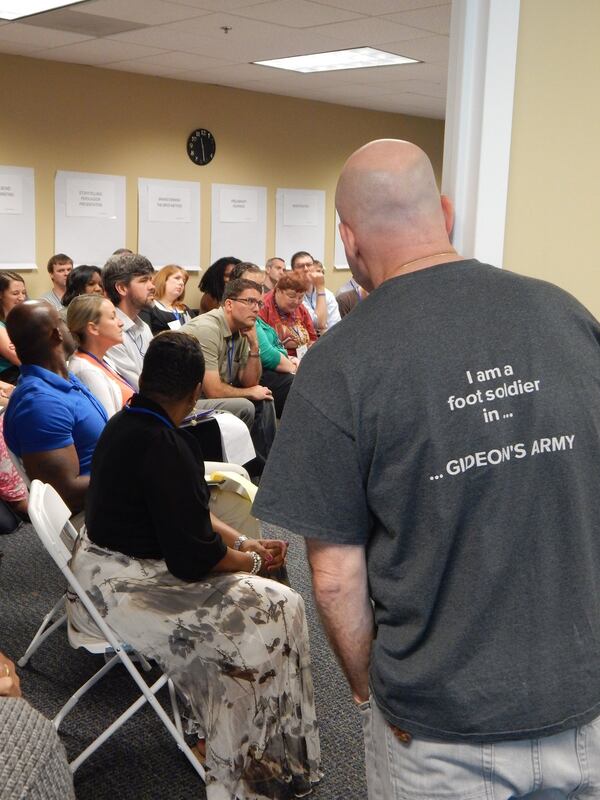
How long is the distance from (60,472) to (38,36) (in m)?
4.38

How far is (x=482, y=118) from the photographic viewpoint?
142cm

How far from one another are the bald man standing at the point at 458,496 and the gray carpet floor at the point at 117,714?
4.29ft

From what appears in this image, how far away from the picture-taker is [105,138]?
24.7 feet

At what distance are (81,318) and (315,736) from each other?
6.72 feet

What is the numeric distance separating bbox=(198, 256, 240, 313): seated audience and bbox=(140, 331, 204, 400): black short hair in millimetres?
5433

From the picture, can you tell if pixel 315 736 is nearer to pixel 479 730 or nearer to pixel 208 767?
pixel 208 767

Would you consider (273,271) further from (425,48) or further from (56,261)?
(425,48)

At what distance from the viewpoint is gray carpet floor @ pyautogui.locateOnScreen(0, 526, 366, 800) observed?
235 cm

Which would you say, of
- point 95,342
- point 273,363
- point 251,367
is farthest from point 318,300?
point 95,342

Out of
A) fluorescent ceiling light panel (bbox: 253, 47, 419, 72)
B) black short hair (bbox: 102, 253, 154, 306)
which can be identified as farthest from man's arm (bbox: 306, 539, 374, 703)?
fluorescent ceiling light panel (bbox: 253, 47, 419, 72)

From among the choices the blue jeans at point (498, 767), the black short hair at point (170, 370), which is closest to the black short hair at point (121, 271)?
the black short hair at point (170, 370)

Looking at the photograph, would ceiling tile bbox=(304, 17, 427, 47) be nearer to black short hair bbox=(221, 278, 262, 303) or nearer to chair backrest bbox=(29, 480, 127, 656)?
black short hair bbox=(221, 278, 262, 303)

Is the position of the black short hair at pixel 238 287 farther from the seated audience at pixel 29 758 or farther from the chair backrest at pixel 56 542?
the seated audience at pixel 29 758

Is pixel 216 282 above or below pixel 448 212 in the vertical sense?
below
